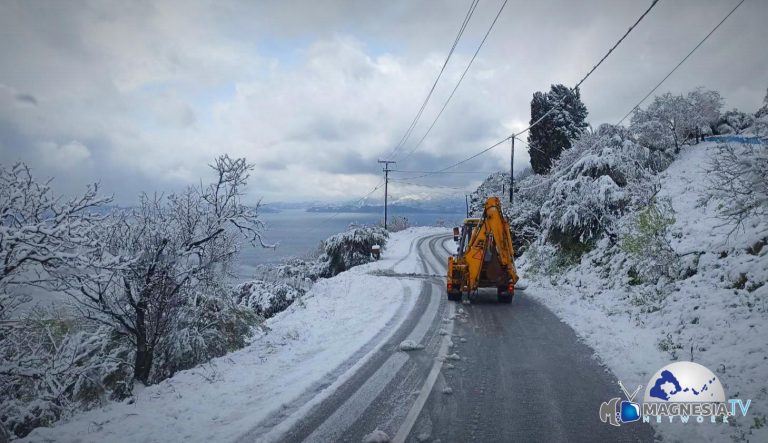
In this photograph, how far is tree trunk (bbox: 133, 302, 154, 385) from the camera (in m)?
7.41

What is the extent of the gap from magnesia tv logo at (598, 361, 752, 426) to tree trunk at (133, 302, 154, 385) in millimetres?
7889

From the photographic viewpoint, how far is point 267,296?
18109 mm

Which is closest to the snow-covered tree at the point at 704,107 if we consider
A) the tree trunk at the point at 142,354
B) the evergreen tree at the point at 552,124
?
the evergreen tree at the point at 552,124

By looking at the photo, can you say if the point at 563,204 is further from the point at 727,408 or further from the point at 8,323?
the point at 8,323

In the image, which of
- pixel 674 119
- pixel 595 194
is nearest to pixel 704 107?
pixel 674 119

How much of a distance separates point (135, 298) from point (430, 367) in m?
5.69

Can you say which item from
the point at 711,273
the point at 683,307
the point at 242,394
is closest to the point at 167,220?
the point at 242,394

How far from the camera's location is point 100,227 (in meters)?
6.69

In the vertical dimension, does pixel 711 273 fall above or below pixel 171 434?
above

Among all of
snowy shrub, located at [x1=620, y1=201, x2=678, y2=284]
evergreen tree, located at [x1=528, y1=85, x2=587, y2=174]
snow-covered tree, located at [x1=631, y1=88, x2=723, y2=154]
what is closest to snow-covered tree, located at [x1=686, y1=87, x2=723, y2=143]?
snow-covered tree, located at [x1=631, y1=88, x2=723, y2=154]

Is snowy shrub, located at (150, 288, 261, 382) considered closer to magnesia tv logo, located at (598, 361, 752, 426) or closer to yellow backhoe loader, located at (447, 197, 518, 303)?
yellow backhoe loader, located at (447, 197, 518, 303)

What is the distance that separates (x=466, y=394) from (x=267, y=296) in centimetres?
1393

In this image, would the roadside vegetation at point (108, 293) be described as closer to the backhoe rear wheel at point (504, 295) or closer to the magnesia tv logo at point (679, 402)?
the magnesia tv logo at point (679, 402)

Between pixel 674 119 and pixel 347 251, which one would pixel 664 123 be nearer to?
pixel 674 119
